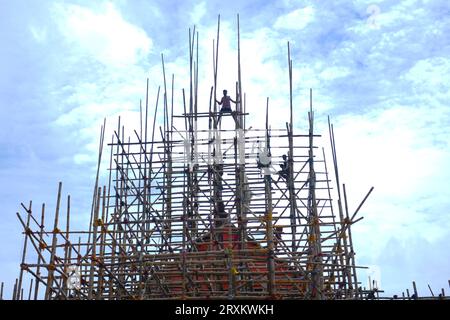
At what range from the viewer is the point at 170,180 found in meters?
20.8

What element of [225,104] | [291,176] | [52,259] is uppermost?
[225,104]

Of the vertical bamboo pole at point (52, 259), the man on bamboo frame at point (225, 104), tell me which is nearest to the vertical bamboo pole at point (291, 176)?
the man on bamboo frame at point (225, 104)

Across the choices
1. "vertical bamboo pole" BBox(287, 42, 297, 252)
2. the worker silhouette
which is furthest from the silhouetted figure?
the worker silhouette

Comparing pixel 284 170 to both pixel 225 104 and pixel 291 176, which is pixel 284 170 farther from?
pixel 225 104

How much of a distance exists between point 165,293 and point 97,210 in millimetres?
3131

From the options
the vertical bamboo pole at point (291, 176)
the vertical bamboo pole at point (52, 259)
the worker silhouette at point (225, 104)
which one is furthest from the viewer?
the worker silhouette at point (225, 104)

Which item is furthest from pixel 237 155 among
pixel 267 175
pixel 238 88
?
pixel 238 88

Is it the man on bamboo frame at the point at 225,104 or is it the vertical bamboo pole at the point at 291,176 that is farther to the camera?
the man on bamboo frame at the point at 225,104

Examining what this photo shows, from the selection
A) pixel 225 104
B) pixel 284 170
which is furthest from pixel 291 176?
pixel 225 104

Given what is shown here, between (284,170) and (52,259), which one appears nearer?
(52,259)

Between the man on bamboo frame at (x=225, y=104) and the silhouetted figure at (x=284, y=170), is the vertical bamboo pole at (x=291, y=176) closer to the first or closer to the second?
the silhouetted figure at (x=284, y=170)

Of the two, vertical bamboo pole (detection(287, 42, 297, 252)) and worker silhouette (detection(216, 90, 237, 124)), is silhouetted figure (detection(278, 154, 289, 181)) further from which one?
worker silhouette (detection(216, 90, 237, 124))
